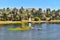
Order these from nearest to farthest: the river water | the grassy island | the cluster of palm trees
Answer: the river water, the grassy island, the cluster of palm trees

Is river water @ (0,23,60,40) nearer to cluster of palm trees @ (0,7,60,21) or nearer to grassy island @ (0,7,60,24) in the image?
grassy island @ (0,7,60,24)

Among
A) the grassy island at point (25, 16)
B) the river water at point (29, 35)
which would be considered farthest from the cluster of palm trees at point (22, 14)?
the river water at point (29, 35)

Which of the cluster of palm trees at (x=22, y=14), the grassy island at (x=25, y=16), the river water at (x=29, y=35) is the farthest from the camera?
the cluster of palm trees at (x=22, y=14)

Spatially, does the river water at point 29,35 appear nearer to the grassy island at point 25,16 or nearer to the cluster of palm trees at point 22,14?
the grassy island at point 25,16

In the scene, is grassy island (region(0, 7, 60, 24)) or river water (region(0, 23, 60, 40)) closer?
river water (region(0, 23, 60, 40))

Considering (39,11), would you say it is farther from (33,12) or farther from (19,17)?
(19,17)

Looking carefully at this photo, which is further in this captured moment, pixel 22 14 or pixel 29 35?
pixel 22 14

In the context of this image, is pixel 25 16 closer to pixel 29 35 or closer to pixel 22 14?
pixel 22 14

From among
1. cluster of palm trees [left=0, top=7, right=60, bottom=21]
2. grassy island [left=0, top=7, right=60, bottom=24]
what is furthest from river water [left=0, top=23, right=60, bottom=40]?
cluster of palm trees [left=0, top=7, right=60, bottom=21]

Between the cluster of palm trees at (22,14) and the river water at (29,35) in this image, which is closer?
the river water at (29,35)

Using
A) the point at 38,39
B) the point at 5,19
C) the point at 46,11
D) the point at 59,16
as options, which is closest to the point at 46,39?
the point at 38,39

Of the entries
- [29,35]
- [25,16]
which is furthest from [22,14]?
[29,35]

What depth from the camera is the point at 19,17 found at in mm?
109312

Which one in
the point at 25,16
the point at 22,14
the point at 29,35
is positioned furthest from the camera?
the point at 22,14
